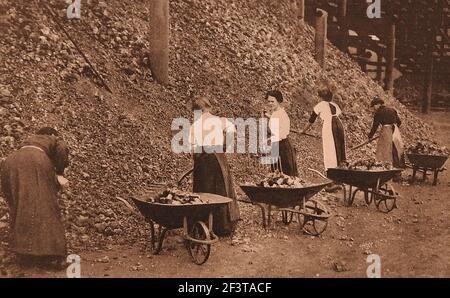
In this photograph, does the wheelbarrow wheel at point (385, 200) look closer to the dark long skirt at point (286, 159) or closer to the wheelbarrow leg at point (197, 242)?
the dark long skirt at point (286, 159)

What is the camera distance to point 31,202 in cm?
653

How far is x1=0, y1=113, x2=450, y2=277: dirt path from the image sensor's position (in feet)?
22.6

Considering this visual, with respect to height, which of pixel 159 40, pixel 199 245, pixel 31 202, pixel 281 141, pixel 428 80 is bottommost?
pixel 199 245

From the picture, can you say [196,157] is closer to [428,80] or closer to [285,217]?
[285,217]

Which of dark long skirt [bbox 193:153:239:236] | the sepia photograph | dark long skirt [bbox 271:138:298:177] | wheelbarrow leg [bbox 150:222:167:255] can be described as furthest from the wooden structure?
wheelbarrow leg [bbox 150:222:167:255]

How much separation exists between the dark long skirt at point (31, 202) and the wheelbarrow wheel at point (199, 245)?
165 cm

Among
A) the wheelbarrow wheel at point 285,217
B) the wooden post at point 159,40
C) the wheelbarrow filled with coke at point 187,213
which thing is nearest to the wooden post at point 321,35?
the wooden post at point 159,40

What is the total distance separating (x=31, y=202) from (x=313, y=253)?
3.59m

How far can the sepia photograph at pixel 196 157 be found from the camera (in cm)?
682

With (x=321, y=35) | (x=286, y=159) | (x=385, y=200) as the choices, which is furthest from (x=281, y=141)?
(x=321, y=35)

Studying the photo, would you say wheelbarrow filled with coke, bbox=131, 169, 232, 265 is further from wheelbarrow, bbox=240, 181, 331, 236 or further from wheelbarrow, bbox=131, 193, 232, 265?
wheelbarrow, bbox=240, 181, 331, 236
